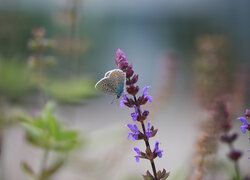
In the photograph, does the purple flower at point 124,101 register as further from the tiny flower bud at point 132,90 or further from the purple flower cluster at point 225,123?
the purple flower cluster at point 225,123

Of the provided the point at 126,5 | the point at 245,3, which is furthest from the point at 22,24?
the point at 245,3

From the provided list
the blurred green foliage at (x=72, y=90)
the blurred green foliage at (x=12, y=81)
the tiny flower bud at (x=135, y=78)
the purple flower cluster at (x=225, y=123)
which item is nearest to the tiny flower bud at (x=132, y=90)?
the tiny flower bud at (x=135, y=78)

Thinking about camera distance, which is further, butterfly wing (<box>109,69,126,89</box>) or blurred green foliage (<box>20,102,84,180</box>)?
blurred green foliage (<box>20,102,84,180</box>)

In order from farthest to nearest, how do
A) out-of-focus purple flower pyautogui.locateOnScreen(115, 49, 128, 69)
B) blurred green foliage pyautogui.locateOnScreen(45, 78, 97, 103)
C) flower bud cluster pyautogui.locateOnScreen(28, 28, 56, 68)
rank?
blurred green foliage pyautogui.locateOnScreen(45, 78, 97, 103) → flower bud cluster pyautogui.locateOnScreen(28, 28, 56, 68) → out-of-focus purple flower pyautogui.locateOnScreen(115, 49, 128, 69)

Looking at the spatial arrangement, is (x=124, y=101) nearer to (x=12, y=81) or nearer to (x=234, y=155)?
(x=234, y=155)

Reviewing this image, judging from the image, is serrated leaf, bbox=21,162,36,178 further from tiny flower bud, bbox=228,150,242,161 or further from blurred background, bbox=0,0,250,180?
tiny flower bud, bbox=228,150,242,161

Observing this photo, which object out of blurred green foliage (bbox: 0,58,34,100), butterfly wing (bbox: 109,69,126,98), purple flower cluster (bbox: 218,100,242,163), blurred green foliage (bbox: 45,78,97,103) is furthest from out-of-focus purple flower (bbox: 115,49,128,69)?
blurred green foliage (bbox: 0,58,34,100)

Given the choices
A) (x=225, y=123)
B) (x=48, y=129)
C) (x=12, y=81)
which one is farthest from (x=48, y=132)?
(x=12, y=81)
